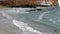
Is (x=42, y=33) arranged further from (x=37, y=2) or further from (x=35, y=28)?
(x=37, y=2)

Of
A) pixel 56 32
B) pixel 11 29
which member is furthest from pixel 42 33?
pixel 11 29

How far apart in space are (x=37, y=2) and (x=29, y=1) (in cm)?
11

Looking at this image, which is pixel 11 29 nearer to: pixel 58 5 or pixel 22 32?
pixel 22 32

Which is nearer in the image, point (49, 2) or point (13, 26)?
point (13, 26)

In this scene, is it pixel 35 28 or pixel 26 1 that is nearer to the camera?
pixel 35 28

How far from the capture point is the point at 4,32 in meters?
0.85

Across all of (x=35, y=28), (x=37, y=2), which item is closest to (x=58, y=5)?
(x=37, y=2)

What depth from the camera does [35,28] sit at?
0.89 m

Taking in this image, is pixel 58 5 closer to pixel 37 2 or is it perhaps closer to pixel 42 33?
pixel 37 2

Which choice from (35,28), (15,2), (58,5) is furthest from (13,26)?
(58,5)

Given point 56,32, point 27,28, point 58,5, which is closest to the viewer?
point 56,32

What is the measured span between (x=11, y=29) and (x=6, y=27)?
2.3 inches

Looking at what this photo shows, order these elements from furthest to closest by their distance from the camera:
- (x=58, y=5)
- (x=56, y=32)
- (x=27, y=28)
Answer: (x=58, y=5) < (x=27, y=28) < (x=56, y=32)

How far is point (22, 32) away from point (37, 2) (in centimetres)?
96
